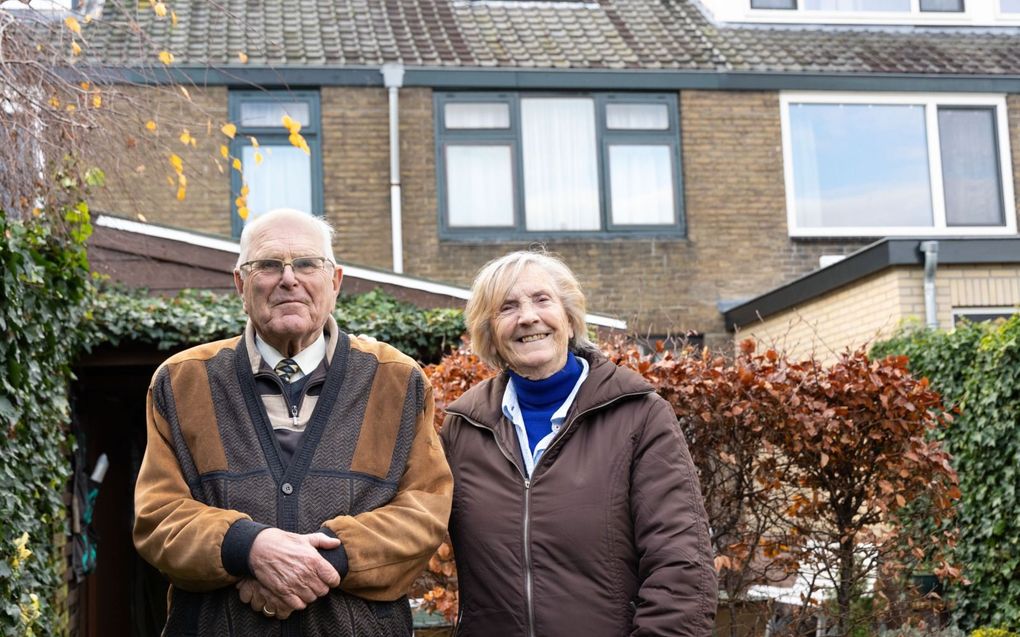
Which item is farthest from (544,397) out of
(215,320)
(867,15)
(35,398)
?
(867,15)

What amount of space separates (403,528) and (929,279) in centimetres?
721

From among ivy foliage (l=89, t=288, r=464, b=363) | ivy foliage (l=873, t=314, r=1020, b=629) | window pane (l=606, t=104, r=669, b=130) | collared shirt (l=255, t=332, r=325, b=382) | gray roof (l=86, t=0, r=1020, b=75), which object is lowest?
ivy foliage (l=873, t=314, r=1020, b=629)

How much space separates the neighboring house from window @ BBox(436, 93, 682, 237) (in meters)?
0.02

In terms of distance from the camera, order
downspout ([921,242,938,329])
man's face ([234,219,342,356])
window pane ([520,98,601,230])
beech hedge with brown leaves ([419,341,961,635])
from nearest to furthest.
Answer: man's face ([234,219,342,356]) < beech hedge with brown leaves ([419,341,961,635]) < downspout ([921,242,938,329]) < window pane ([520,98,601,230])

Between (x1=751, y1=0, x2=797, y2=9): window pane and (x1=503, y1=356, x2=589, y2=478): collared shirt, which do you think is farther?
(x1=751, y1=0, x2=797, y2=9): window pane

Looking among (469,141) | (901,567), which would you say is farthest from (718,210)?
A: (901,567)

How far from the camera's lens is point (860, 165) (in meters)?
13.2

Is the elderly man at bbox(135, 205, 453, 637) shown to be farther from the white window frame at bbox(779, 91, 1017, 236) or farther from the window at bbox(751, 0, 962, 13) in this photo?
the window at bbox(751, 0, 962, 13)

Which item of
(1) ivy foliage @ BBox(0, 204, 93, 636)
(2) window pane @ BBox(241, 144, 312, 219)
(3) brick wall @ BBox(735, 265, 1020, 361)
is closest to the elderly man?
(1) ivy foliage @ BBox(0, 204, 93, 636)

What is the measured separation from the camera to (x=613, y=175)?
1261 cm

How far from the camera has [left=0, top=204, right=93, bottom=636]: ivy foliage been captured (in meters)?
4.75

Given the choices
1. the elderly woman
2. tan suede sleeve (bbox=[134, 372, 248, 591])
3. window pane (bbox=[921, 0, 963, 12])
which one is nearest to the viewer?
tan suede sleeve (bbox=[134, 372, 248, 591])

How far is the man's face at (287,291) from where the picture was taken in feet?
9.84

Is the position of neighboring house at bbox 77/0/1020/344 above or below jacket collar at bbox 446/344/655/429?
above
